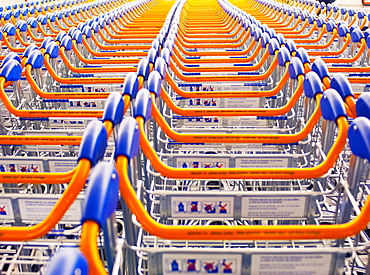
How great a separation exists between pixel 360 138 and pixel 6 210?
1.40 meters

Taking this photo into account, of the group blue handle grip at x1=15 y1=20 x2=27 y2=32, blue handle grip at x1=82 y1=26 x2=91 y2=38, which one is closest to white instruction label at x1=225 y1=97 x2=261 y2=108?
blue handle grip at x1=82 y1=26 x2=91 y2=38

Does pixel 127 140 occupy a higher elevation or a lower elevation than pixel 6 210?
higher

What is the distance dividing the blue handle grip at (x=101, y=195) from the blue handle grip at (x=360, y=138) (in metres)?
0.86

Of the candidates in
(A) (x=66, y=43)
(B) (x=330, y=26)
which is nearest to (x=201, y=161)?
(A) (x=66, y=43)

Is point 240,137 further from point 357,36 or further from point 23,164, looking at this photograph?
point 357,36

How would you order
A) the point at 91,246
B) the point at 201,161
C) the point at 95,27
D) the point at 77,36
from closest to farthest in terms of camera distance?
1. the point at 91,246
2. the point at 201,161
3. the point at 77,36
4. the point at 95,27

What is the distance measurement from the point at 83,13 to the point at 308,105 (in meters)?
6.37

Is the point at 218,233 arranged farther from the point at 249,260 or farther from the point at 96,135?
the point at 96,135

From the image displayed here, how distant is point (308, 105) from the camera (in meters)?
2.34

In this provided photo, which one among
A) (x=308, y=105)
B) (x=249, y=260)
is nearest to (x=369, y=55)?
(x=308, y=105)

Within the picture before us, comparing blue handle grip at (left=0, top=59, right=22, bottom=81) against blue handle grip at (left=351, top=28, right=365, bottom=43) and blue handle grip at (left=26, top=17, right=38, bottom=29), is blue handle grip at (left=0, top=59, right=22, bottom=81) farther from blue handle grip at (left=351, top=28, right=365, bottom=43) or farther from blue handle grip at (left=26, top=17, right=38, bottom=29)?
blue handle grip at (left=26, top=17, right=38, bottom=29)

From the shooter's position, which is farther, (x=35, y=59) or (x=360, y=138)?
(x=35, y=59)

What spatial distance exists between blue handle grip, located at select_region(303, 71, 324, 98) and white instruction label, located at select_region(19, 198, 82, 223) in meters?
1.27

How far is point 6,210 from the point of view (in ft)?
5.41
